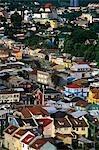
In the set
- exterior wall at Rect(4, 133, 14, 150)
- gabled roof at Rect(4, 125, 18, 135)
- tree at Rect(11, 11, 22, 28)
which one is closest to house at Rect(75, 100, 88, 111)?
gabled roof at Rect(4, 125, 18, 135)

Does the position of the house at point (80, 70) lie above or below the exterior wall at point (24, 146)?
below

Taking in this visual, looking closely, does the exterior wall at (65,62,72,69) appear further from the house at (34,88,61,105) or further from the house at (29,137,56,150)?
the house at (29,137,56,150)

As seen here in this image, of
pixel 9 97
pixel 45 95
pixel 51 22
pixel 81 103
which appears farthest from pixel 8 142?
pixel 51 22

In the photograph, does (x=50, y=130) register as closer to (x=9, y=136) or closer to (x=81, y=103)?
(x=9, y=136)

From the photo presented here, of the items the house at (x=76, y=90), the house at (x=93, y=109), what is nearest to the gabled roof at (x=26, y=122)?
the house at (x=93, y=109)

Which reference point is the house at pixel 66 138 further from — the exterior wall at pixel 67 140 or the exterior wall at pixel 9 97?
the exterior wall at pixel 9 97

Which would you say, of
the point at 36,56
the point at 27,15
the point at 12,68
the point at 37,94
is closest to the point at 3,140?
the point at 37,94

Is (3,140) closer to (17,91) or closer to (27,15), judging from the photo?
(17,91)
